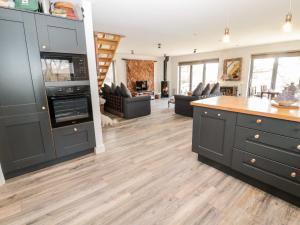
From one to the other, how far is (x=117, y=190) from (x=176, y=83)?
Result: 9.09 m

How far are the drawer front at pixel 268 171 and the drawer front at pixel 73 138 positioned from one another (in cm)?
219

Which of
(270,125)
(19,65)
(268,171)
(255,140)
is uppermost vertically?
(19,65)

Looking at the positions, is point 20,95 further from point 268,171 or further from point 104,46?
point 104,46

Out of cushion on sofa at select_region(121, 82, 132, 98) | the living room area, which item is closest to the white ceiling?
the living room area

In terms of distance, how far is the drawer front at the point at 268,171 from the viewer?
1.65 m

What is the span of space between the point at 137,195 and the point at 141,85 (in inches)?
308

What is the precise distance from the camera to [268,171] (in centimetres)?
182

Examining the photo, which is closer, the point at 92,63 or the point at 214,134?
the point at 214,134

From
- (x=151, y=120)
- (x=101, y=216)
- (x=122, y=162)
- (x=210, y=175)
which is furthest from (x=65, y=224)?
(x=151, y=120)

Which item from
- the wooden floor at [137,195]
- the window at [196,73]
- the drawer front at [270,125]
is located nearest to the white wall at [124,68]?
the window at [196,73]

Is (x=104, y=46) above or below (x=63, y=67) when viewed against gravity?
above

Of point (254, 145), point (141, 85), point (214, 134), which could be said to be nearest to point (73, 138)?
point (214, 134)

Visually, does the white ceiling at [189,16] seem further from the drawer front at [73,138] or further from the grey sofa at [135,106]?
the drawer front at [73,138]

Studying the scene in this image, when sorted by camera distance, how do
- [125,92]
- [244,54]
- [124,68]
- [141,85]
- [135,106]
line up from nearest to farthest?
[125,92] < [135,106] < [244,54] < [124,68] < [141,85]
